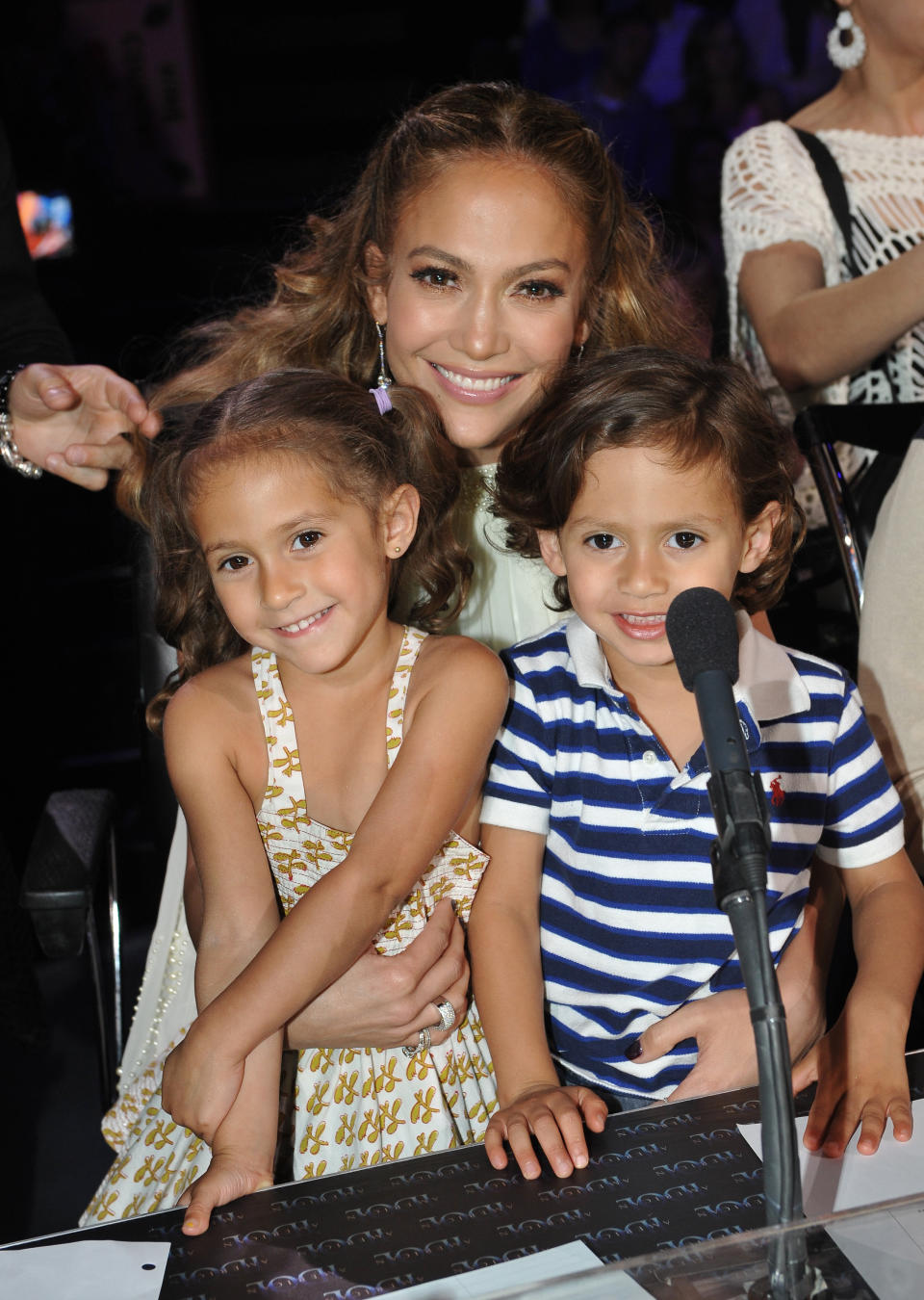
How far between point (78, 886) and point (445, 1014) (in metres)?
0.45

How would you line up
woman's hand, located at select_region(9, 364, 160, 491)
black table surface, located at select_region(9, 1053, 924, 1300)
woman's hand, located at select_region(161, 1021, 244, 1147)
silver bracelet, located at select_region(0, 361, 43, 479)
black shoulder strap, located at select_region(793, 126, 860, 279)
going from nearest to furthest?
black table surface, located at select_region(9, 1053, 924, 1300) < woman's hand, located at select_region(161, 1021, 244, 1147) < woman's hand, located at select_region(9, 364, 160, 491) < silver bracelet, located at select_region(0, 361, 43, 479) < black shoulder strap, located at select_region(793, 126, 860, 279)

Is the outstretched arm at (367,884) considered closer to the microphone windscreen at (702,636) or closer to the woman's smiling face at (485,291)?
the woman's smiling face at (485,291)

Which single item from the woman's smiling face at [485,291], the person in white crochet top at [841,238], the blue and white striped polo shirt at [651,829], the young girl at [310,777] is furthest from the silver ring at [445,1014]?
the person in white crochet top at [841,238]

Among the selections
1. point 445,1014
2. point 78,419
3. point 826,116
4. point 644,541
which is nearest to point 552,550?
point 644,541

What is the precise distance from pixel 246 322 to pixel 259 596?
0.58 meters

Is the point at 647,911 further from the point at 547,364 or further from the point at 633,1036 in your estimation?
the point at 547,364

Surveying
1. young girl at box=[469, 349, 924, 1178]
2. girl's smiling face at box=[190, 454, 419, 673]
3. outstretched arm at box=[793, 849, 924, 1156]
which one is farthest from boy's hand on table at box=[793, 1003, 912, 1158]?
girl's smiling face at box=[190, 454, 419, 673]

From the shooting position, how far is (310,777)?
4.51ft

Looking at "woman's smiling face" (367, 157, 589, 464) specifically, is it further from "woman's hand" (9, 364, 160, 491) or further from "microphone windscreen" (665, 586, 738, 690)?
"microphone windscreen" (665, 586, 738, 690)

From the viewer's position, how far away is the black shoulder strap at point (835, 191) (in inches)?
81.0

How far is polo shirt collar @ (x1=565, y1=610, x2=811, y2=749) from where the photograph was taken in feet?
4.38

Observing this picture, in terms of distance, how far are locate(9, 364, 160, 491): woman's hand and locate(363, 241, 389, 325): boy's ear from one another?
1.03 feet

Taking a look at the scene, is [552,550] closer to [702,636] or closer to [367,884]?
[367,884]

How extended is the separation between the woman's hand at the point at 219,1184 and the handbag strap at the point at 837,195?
1.52 meters
